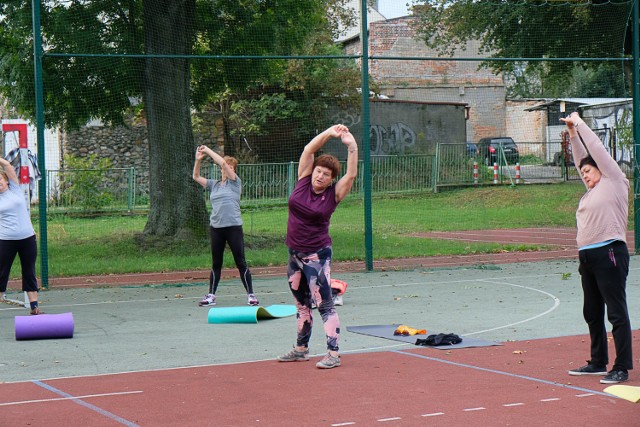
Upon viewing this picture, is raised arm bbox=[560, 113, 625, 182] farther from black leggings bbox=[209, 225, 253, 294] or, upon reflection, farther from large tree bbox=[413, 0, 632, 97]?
→ large tree bbox=[413, 0, 632, 97]

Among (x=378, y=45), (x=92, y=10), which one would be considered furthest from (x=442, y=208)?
(x=378, y=45)

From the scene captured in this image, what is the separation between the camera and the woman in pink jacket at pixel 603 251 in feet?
24.7

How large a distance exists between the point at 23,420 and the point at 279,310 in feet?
18.2

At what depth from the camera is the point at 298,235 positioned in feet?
27.3

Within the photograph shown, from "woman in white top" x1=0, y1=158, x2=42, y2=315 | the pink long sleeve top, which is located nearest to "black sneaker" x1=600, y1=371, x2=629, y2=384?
the pink long sleeve top

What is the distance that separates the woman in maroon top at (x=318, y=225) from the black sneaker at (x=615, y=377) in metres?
2.23

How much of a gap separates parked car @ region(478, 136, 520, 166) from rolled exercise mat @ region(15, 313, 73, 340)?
20634 millimetres

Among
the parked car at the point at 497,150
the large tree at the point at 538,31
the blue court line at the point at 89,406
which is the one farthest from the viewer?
the parked car at the point at 497,150

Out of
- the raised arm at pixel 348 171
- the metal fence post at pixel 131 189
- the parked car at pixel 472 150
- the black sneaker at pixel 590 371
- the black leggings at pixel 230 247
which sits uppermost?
the parked car at pixel 472 150

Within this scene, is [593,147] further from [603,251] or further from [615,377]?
[615,377]

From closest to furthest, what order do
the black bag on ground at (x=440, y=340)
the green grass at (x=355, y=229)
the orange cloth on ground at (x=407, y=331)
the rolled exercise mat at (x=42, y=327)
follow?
1. the black bag on ground at (x=440, y=340)
2. the orange cloth on ground at (x=407, y=331)
3. the rolled exercise mat at (x=42, y=327)
4. the green grass at (x=355, y=229)

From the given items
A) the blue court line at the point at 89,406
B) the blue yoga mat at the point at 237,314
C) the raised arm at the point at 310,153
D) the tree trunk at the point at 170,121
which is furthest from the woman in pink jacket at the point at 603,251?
the tree trunk at the point at 170,121

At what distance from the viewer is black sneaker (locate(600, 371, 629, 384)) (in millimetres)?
7367

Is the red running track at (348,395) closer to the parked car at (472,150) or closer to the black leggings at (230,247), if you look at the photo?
the black leggings at (230,247)
